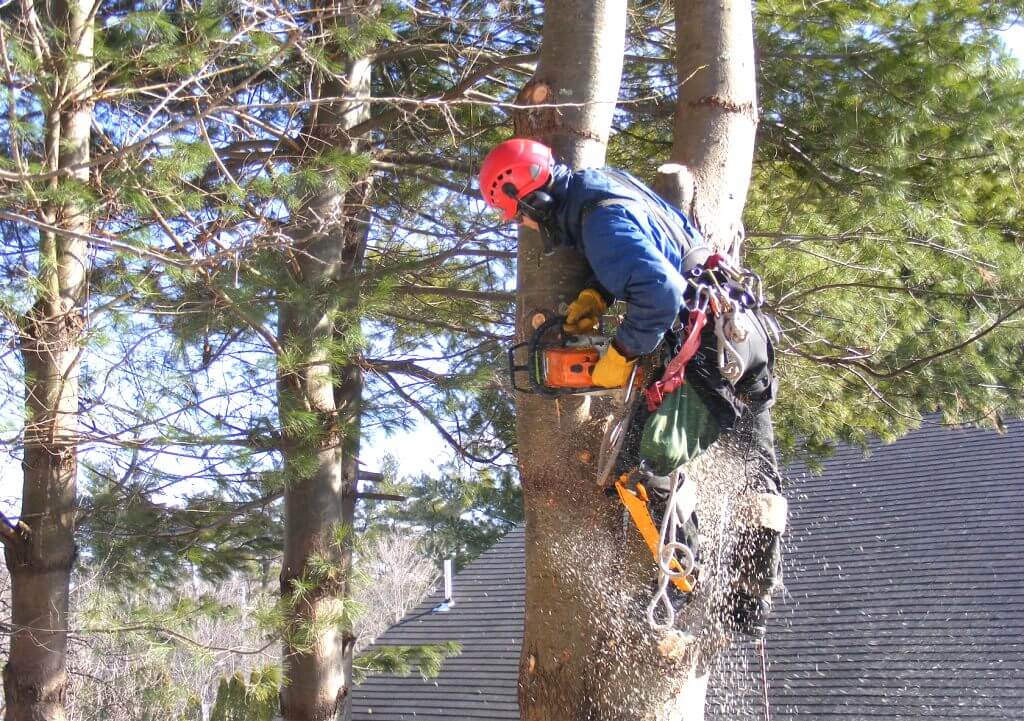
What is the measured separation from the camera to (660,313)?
2.83m

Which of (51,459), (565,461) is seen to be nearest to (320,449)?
(51,459)

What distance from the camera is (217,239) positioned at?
4602mm

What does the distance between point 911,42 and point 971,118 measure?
1.82ft

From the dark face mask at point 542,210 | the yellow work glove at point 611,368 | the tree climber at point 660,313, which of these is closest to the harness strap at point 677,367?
the tree climber at point 660,313

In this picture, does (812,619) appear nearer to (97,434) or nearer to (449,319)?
(449,319)

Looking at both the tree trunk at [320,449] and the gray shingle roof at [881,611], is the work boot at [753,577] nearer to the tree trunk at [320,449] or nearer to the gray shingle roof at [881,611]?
the tree trunk at [320,449]

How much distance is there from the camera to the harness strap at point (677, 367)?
10.1ft

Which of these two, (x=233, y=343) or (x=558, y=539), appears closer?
(x=558, y=539)

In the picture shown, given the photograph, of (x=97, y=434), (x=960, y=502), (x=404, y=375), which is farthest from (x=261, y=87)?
(x=960, y=502)

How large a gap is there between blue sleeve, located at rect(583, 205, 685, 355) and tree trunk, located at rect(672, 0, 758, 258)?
1.44ft

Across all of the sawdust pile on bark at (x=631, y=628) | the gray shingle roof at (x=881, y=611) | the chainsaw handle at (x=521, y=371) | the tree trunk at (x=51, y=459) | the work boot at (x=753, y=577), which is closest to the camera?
the sawdust pile on bark at (x=631, y=628)

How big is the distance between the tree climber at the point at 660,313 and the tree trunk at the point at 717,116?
0.19 meters

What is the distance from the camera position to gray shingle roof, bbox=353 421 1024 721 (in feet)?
24.4

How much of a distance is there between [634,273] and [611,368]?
1.07 ft
